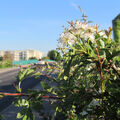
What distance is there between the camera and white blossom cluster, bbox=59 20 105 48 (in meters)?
1.05

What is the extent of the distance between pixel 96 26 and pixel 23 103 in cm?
62

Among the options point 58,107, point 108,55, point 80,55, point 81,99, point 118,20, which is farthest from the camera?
point 58,107

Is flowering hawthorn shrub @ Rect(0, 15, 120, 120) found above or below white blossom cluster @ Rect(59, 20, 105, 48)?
below

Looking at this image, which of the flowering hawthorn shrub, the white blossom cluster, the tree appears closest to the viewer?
the flowering hawthorn shrub

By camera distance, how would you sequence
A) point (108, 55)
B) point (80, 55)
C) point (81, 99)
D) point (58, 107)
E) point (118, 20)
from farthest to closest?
point (58, 107), point (81, 99), point (80, 55), point (108, 55), point (118, 20)

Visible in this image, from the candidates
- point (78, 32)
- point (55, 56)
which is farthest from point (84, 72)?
point (55, 56)

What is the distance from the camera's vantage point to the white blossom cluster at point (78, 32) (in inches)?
41.4

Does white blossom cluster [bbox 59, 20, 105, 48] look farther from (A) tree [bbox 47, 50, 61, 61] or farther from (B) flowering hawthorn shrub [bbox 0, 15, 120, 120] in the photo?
(A) tree [bbox 47, 50, 61, 61]

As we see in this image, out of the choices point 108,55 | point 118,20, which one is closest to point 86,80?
point 108,55

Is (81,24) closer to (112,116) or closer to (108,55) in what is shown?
(108,55)

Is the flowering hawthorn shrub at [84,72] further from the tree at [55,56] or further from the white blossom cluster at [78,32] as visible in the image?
the tree at [55,56]

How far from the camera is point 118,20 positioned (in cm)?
71

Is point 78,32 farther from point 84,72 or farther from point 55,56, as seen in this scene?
point 55,56

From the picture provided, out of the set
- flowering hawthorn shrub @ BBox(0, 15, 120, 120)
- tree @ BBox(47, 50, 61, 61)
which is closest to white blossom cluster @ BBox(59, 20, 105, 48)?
flowering hawthorn shrub @ BBox(0, 15, 120, 120)
